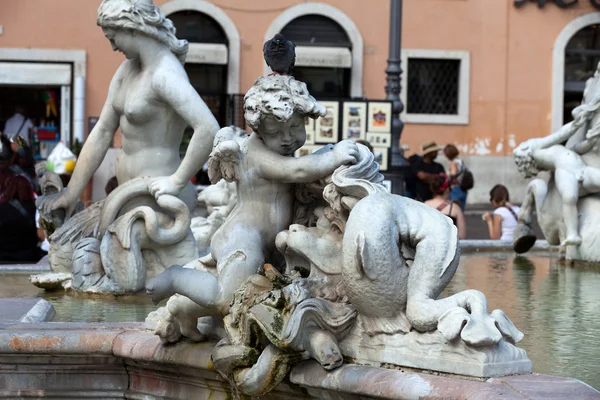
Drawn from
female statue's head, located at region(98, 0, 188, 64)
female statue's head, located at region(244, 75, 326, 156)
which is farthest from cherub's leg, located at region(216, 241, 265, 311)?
female statue's head, located at region(98, 0, 188, 64)

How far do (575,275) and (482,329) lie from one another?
499 centimetres

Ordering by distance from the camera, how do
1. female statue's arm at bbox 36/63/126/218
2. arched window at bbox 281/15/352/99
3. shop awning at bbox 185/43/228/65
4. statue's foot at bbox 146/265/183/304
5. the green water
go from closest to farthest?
statue's foot at bbox 146/265/183/304 < the green water < female statue's arm at bbox 36/63/126/218 < shop awning at bbox 185/43/228/65 < arched window at bbox 281/15/352/99

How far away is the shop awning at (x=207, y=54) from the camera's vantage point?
25609 mm

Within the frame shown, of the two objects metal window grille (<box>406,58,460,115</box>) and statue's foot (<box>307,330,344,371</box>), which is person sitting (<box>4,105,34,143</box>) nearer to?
metal window grille (<box>406,58,460,115</box>)

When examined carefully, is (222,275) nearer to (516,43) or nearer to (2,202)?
(2,202)

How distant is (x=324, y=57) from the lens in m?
26.0

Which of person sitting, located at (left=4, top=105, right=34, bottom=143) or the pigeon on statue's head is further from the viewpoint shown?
person sitting, located at (left=4, top=105, right=34, bottom=143)

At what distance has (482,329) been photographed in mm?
3600

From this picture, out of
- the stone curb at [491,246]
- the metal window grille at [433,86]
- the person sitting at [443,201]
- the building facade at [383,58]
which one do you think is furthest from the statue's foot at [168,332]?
the metal window grille at [433,86]

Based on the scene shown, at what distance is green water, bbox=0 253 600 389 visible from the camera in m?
4.73

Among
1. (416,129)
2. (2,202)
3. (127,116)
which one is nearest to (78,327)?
(127,116)

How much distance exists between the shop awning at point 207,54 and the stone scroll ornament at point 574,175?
1659cm

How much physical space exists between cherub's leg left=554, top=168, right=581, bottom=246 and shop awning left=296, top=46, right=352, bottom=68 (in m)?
17.0

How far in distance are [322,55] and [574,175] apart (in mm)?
17178
